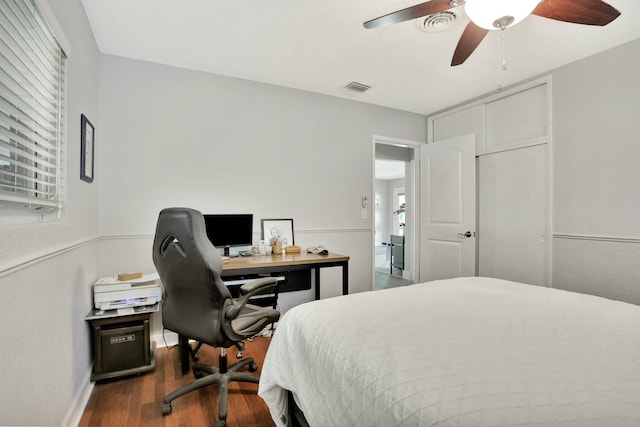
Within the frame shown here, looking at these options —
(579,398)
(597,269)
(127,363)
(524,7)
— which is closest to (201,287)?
(127,363)

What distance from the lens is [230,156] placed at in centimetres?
290

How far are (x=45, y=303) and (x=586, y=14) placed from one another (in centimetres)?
285

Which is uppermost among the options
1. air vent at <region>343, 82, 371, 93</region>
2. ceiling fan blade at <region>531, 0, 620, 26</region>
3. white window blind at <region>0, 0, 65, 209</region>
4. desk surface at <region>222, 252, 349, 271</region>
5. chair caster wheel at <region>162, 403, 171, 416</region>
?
air vent at <region>343, 82, 371, 93</region>

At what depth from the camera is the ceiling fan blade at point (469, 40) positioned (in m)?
1.77

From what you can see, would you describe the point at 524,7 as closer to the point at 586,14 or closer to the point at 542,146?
the point at 586,14

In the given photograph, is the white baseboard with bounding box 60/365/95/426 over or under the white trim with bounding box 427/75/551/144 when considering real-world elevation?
under

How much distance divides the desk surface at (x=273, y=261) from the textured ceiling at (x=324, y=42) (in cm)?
170

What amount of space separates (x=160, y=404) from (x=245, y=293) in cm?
83

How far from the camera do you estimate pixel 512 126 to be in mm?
3131

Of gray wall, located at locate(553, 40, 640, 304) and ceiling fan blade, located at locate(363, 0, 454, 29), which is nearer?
ceiling fan blade, located at locate(363, 0, 454, 29)

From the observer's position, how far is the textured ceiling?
1.96 m

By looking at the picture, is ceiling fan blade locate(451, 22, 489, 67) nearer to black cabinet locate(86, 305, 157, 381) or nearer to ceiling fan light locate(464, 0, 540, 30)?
ceiling fan light locate(464, 0, 540, 30)

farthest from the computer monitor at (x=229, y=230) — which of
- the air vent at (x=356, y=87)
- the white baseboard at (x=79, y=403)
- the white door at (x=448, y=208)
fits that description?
the white door at (x=448, y=208)

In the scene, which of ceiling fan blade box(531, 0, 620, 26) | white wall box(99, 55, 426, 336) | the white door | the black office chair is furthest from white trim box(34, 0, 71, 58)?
the white door
